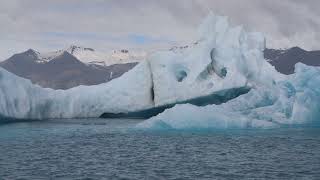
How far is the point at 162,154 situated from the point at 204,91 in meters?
20.1

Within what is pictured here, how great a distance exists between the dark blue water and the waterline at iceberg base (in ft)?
4.32

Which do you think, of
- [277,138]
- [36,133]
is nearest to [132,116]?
[36,133]

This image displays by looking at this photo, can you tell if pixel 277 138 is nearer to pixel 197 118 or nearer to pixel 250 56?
pixel 197 118

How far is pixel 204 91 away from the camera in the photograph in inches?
1975

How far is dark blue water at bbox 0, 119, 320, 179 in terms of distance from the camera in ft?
79.1

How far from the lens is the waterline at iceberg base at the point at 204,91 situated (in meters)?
43.9

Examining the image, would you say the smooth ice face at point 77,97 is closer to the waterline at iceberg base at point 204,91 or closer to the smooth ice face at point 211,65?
the waterline at iceberg base at point 204,91

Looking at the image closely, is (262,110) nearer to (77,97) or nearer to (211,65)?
(211,65)

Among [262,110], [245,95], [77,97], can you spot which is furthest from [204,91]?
[77,97]

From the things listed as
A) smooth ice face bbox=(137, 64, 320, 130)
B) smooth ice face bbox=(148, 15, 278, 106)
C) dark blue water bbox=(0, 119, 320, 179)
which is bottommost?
dark blue water bbox=(0, 119, 320, 179)

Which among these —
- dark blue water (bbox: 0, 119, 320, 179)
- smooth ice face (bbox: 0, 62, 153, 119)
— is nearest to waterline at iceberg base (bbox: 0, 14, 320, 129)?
smooth ice face (bbox: 0, 62, 153, 119)

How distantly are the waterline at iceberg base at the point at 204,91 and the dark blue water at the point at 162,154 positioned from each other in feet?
4.32

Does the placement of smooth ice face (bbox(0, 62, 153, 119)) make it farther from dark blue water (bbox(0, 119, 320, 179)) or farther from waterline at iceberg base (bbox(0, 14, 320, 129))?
dark blue water (bbox(0, 119, 320, 179))

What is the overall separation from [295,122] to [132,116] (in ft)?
78.4
